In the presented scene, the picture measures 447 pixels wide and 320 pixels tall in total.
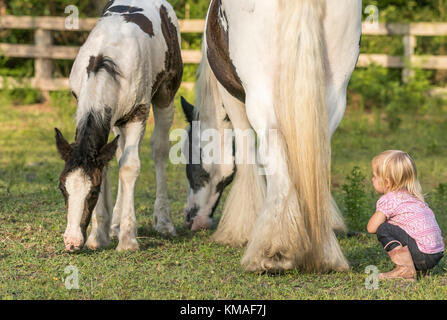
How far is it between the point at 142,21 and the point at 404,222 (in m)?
2.62

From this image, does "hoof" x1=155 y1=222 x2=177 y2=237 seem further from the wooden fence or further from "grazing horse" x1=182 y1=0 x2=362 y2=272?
the wooden fence

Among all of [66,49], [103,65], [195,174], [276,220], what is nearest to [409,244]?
[276,220]

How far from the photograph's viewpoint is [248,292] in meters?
4.31

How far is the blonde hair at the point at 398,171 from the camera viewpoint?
4.56 m

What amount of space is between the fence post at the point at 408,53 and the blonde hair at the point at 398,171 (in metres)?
9.16

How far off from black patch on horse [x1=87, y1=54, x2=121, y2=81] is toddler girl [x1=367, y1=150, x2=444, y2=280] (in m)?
1.97

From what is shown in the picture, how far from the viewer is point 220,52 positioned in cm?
523

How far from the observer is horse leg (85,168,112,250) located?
18.2 ft

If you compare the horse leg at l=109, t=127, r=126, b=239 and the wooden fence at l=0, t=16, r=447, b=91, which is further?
the wooden fence at l=0, t=16, r=447, b=91

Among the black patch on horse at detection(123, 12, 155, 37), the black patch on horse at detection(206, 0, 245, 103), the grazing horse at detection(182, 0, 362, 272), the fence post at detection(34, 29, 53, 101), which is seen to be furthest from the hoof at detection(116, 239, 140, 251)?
the fence post at detection(34, 29, 53, 101)

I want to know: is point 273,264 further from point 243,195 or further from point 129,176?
point 129,176

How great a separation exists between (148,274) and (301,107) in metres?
1.46

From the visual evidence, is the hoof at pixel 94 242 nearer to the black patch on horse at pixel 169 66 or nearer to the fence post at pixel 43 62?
the black patch on horse at pixel 169 66
